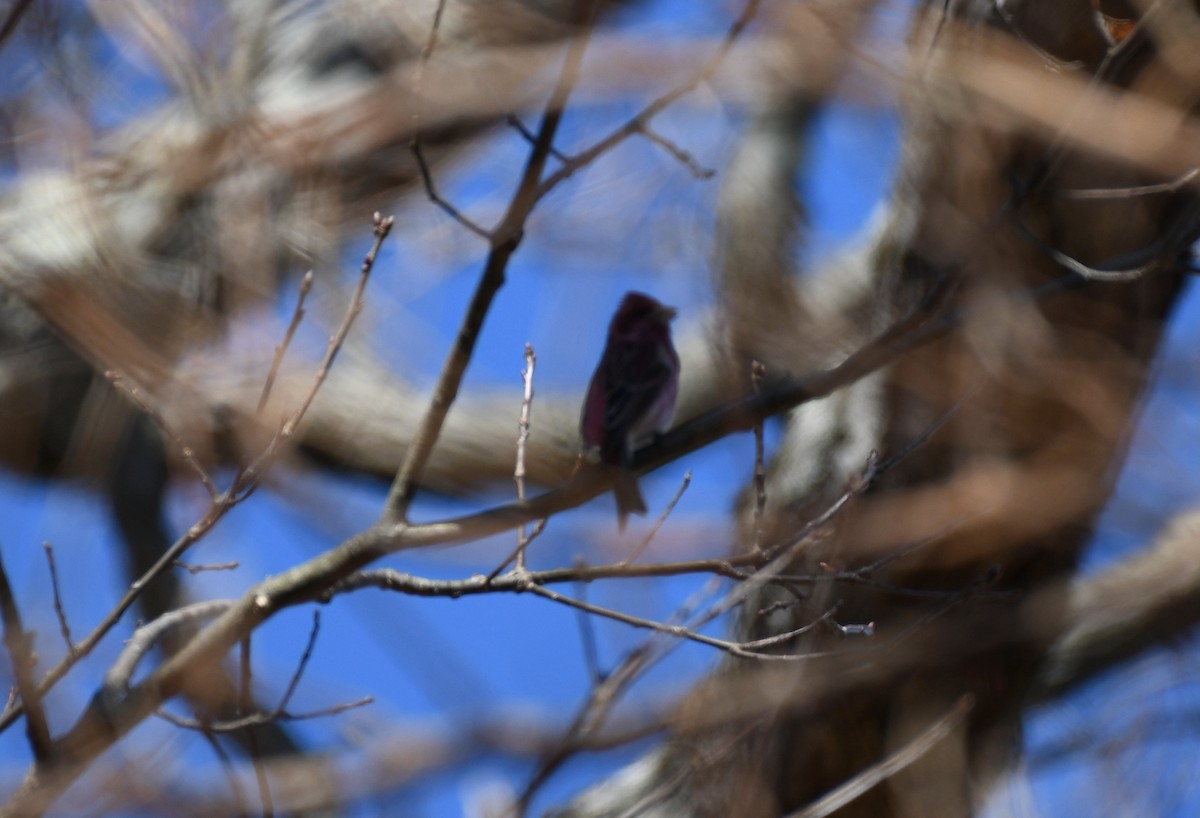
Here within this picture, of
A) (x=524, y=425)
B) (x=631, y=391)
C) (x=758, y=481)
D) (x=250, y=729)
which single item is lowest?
(x=250, y=729)

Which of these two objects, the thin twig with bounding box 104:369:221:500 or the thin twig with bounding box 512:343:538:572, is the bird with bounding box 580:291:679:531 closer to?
the thin twig with bounding box 512:343:538:572

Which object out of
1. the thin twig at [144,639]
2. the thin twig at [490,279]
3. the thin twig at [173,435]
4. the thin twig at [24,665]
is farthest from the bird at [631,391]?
the thin twig at [24,665]

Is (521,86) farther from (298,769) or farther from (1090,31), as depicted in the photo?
(298,769)

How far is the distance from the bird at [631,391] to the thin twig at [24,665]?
1719mm

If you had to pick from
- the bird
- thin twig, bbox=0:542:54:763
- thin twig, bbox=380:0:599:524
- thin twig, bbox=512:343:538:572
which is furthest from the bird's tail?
thin twig, bbox=0:542:54:763

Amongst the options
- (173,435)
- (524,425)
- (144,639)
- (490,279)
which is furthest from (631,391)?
(173,435)

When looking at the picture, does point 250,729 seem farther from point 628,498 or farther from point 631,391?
point 631,391

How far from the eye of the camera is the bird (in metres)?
4.11

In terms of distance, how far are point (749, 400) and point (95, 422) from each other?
3738 mm

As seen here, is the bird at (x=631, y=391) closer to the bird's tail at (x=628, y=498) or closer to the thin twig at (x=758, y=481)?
the bird's tail at (x=628, y=498)

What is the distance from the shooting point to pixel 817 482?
4090mm

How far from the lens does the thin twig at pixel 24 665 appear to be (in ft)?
7.86

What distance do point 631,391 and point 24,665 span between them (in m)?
2.50

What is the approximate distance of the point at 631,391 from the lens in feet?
14.9
